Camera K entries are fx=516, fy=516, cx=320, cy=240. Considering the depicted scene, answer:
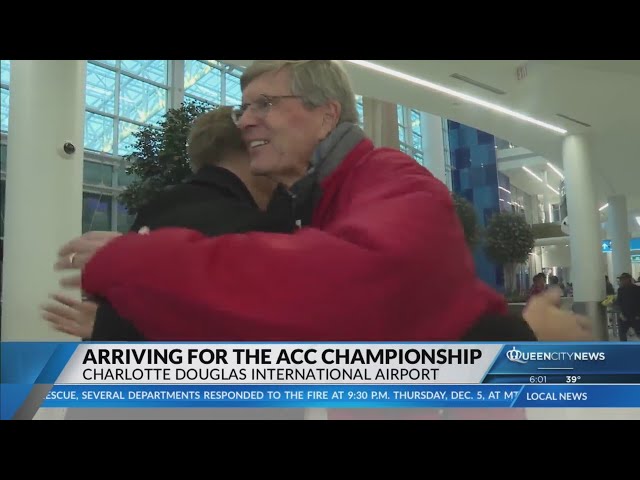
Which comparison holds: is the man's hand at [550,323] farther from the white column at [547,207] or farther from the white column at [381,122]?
the white column at [381,122]

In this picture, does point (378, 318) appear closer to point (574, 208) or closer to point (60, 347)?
point (574, 208)

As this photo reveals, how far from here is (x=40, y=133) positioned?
2.92 metres

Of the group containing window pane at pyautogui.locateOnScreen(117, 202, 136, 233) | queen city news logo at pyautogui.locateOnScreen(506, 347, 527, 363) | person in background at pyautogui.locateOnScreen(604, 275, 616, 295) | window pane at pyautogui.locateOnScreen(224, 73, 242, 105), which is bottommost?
queen city news logo at pyautogui.locateOnScreen(506, 347, 527, 363)

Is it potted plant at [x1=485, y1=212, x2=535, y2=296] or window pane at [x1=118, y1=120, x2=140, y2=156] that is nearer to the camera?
potted plant at [x1=485, y1=212, x2=535, y2=296]

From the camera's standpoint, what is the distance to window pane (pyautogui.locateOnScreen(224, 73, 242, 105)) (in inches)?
106

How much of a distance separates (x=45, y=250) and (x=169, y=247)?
2.72ft

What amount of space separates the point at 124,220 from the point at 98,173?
454 mm

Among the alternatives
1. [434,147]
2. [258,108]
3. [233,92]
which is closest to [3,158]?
[233,92]

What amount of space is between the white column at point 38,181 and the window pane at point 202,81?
62 centimetres

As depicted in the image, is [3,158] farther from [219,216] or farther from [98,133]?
[219,216]

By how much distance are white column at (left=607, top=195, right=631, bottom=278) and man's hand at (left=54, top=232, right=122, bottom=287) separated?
101 inches

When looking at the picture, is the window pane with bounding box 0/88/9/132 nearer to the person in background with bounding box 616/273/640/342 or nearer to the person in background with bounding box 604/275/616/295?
the person in background with bounding box 604/275/616/295

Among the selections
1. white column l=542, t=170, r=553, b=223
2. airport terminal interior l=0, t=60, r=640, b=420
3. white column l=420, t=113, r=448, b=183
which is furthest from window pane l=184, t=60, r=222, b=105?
white column l=542, t=170, r=553, b=223

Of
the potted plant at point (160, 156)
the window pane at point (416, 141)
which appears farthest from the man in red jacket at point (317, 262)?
the potted plant at point (160, 156)
